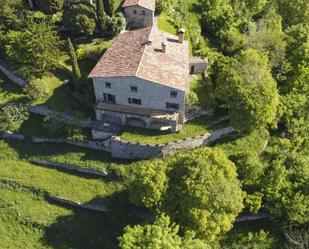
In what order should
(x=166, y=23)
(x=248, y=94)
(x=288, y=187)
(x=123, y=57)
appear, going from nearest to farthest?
(x=288, y=187) → (x=248, y=94) → (x=123, y=57) → (x=166, y=23)

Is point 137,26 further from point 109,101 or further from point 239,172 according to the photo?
point 239,172

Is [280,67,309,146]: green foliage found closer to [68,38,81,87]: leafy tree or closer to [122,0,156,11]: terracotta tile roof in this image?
[122,0,156,11]: terracotta tile roof

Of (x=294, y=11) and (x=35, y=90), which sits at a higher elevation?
(x=294, y=11)

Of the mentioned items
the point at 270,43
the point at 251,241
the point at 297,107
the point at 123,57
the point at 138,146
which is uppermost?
the point at 270,43

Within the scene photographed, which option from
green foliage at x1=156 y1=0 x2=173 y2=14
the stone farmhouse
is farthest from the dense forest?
the stone farmhouse

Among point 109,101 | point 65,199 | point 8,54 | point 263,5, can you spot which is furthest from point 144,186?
point 263,5

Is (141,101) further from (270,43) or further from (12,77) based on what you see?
(270,43)

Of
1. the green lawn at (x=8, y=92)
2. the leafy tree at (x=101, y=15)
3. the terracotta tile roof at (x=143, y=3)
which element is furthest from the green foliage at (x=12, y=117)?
the terracotta tile roof at (x=143, y=3)

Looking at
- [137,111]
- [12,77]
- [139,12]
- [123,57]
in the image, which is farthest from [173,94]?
[12,77]
